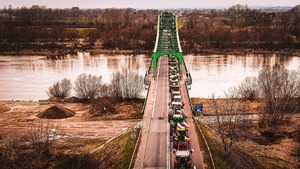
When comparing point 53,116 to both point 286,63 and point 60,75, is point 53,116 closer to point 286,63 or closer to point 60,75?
point 60,75

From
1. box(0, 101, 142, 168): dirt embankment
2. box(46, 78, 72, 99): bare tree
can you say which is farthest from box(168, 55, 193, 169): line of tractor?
box(46, 78, 72, 99): bare tree

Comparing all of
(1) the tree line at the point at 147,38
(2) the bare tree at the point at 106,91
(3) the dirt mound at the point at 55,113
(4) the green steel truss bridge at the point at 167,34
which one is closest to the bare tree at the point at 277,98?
(2) the bare tree at the point at 106,91

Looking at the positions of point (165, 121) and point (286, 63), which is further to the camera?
point (286, 63)

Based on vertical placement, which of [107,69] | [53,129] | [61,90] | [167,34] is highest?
[167,34]

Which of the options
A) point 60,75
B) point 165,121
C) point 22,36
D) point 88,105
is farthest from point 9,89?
point 22,36

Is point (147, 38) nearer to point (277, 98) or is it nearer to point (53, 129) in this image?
point (277, 98)

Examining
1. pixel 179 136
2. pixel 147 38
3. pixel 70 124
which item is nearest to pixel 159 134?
pixel 179 136
